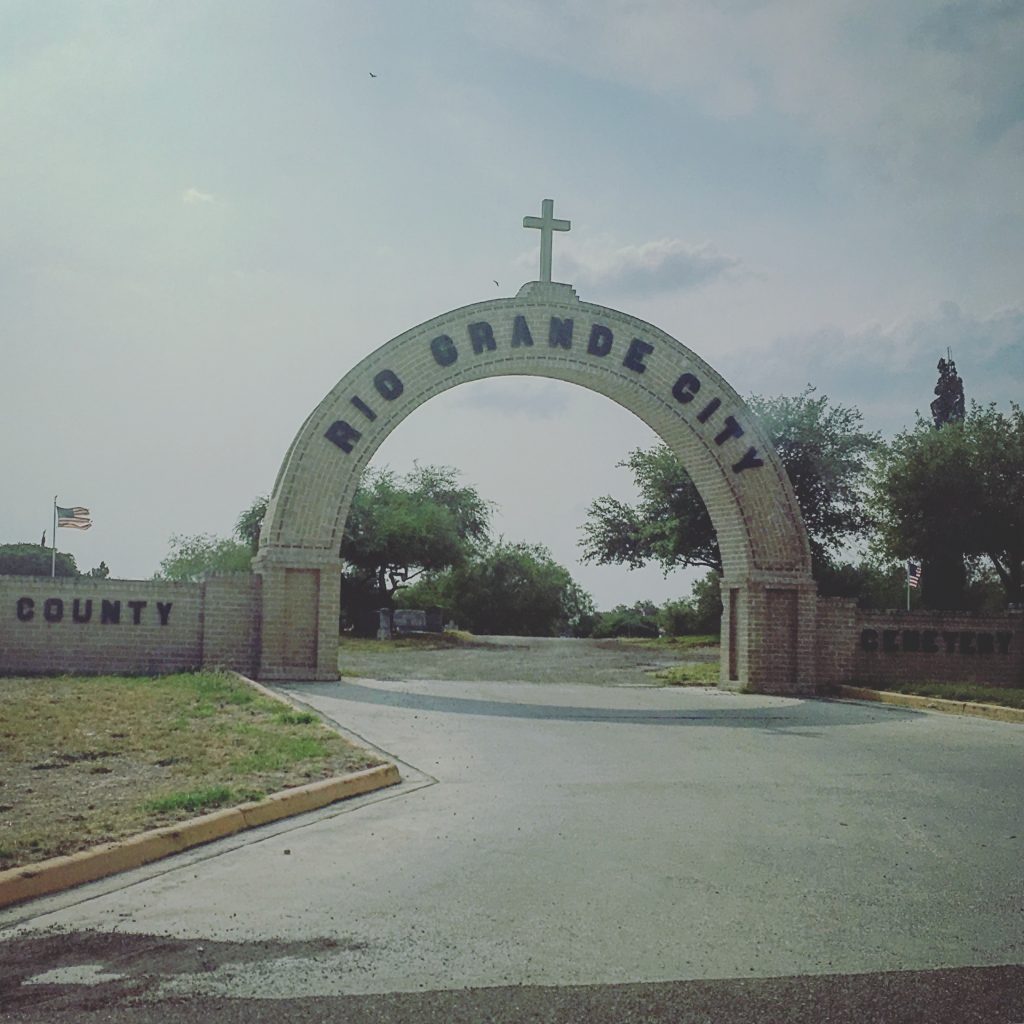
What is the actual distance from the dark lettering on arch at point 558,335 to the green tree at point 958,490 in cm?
1450

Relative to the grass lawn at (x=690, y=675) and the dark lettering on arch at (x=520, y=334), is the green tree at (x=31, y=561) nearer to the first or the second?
the grass lawn at (x=690, y=675)

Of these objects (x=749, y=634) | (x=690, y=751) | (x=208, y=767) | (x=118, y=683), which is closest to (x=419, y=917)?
(x=208, y=767)

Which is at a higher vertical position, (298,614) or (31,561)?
(31,561)

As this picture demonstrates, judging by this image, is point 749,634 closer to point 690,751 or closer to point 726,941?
point 690,751

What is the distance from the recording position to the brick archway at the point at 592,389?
711 inches

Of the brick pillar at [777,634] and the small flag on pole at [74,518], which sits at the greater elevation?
the small flag on pole at [74,518]

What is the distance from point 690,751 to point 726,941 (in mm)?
6187

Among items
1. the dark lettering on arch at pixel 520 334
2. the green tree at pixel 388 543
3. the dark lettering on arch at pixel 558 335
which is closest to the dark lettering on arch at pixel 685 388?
the dark lettering on arch at pixel 558 335

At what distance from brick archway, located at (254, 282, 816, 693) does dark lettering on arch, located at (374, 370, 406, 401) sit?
22 mm

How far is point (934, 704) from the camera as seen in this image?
55.6 ft

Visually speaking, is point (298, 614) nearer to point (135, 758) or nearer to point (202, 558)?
point (135, 758)

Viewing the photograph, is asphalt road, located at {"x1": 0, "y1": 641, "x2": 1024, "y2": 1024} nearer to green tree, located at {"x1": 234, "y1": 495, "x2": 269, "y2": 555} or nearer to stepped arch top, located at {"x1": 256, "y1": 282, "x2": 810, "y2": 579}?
stepped arch top, located at {"x1": 256, "y1": 282, "x2": 810, "y2": 579}

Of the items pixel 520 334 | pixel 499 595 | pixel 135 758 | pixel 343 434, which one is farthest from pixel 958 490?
pixel 499 595

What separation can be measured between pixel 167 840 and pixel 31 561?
4480cm
